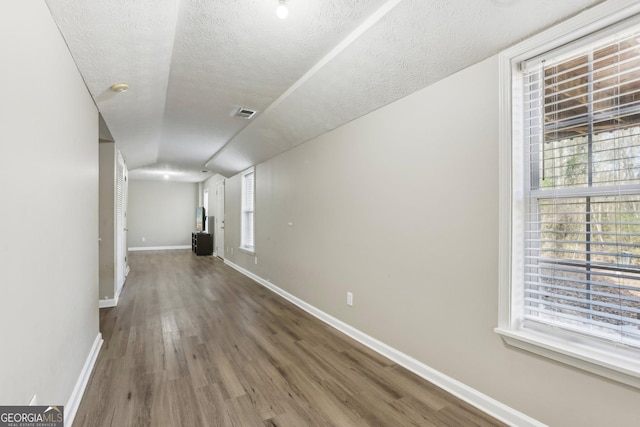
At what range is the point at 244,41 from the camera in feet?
6.70

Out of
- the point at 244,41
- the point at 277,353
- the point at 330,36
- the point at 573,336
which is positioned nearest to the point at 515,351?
the point at 573,336

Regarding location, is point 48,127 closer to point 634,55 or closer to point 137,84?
point 137,84

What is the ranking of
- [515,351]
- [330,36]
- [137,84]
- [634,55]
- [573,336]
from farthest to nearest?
[137,84], [330,36], [515,351], [573,336], [634,55]

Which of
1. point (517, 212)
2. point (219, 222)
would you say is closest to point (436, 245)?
point (517, 212)

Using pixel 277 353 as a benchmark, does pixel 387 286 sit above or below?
above

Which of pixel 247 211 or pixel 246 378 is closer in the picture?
pixel 246 378

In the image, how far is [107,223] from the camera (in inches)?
160

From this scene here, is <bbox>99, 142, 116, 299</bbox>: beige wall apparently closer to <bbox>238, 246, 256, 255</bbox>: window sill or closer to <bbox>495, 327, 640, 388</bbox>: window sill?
<bbox>238, 246, 256, 255</bbox>: window sill

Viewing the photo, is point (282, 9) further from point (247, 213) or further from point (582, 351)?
point (247, 213)

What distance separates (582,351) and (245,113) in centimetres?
346

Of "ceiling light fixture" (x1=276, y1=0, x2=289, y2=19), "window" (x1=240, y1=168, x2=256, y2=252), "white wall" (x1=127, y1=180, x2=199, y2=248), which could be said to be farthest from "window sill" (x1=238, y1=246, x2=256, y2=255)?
"white wall" (x1=127, y1=180, x2=199, y2=248)

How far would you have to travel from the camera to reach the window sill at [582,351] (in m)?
1.29

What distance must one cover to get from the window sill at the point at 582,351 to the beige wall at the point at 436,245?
0.05 meters

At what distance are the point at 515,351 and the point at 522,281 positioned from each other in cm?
39
